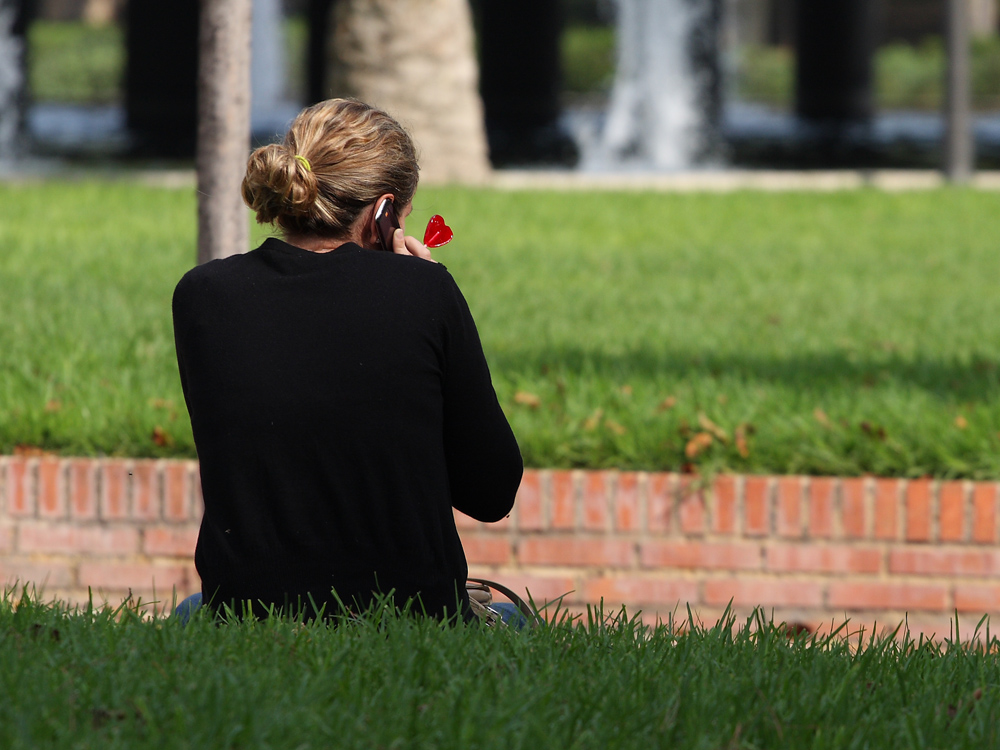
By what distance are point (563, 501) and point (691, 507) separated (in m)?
0.42

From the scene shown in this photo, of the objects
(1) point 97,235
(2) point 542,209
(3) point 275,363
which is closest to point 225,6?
(3) point 275,363

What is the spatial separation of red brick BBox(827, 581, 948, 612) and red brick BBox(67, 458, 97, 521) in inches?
98.4

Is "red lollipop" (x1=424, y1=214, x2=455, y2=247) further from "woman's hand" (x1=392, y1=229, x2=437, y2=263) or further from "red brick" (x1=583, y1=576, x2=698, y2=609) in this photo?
"red brick" (x1=583, y1=576, x2=698, y2=609)

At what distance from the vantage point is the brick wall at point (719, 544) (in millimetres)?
4285

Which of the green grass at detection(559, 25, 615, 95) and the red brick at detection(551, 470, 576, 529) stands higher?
the green grass at detection(559, 25, 615, 95)

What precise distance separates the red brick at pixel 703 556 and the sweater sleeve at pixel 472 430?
66.9 inches

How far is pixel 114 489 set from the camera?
448cm

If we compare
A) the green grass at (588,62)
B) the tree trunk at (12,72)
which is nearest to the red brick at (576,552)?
the tree trunk at (12,72)

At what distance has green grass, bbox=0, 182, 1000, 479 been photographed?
15.0ft

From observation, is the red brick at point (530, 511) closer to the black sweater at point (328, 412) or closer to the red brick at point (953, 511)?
the red brick at point (953, 511)

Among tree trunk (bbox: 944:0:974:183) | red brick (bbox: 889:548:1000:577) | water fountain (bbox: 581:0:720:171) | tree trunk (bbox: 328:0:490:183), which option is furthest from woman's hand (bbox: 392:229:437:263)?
water fountain (bbox: 581:0:720:171)

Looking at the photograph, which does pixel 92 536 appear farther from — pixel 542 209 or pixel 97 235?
pixel 542 209

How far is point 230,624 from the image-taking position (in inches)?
104

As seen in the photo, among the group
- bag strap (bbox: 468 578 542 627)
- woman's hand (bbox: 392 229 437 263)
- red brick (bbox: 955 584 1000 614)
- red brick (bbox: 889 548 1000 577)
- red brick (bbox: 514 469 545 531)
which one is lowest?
red brick (bbox: 955 584 1000 614)
